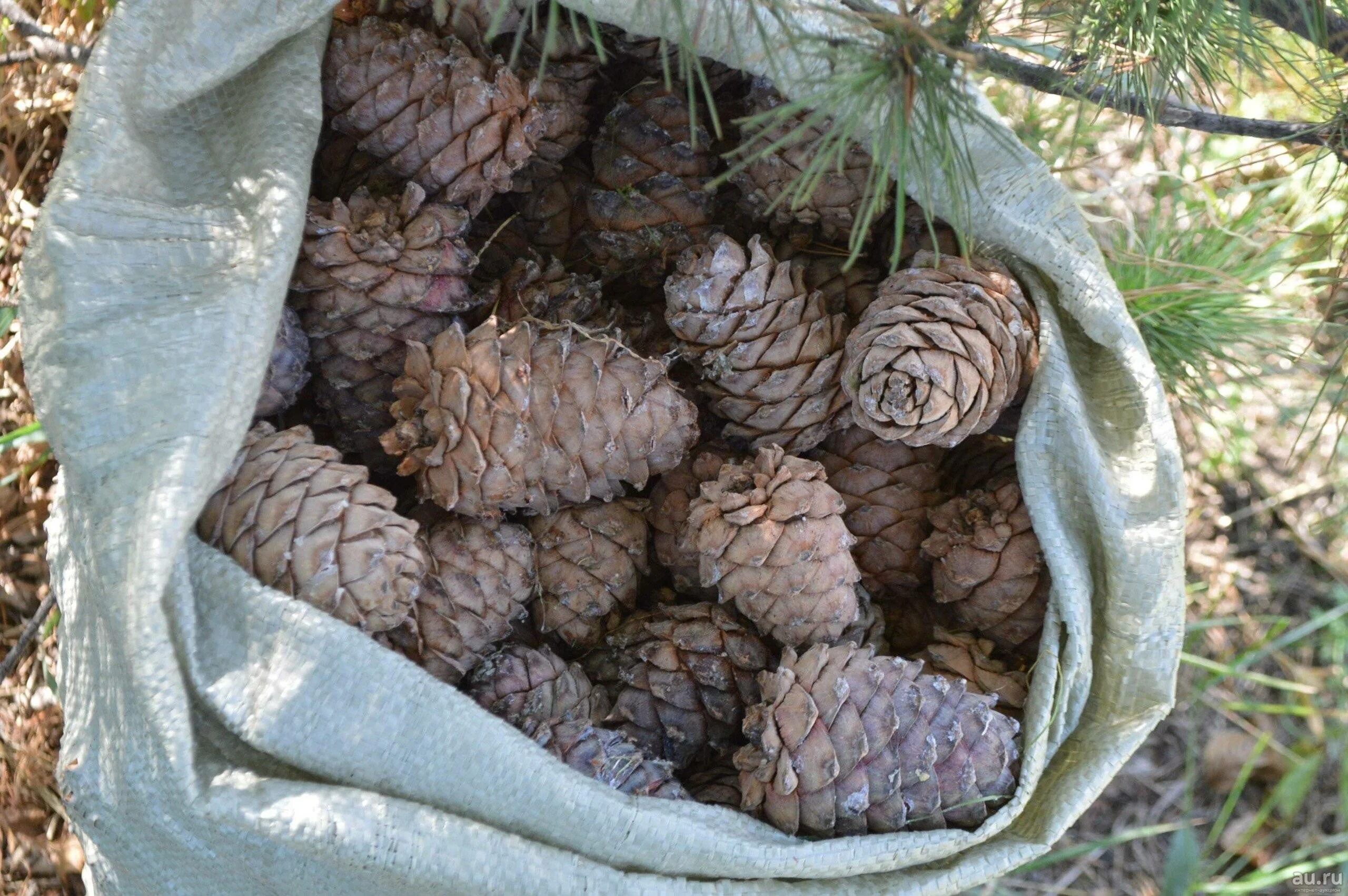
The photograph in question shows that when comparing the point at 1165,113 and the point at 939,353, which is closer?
the point at 939,353

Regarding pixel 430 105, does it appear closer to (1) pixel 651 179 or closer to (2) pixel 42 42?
(1) pixel 651 179

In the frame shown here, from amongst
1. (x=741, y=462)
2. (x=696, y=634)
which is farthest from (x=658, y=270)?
(x=696, y=634)

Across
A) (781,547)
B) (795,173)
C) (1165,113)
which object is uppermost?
(1165,113)

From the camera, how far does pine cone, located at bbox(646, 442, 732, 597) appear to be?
2.65ft

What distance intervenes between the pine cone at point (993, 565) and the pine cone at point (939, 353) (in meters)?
0.06

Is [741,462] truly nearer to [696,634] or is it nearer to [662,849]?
[696,634]

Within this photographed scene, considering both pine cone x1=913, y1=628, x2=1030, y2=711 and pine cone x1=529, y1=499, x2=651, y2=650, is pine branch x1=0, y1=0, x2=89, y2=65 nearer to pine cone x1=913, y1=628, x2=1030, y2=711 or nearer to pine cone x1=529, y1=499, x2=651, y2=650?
pine cone x1=529, y1=499, x2=651, y2=650

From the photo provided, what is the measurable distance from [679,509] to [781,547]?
110 millimetres

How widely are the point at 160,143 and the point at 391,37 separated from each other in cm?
17

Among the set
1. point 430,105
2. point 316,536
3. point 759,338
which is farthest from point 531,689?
point 430,105

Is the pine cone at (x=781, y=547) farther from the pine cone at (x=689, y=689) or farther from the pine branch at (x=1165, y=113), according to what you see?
the pine branch at (x=1165, y=113)

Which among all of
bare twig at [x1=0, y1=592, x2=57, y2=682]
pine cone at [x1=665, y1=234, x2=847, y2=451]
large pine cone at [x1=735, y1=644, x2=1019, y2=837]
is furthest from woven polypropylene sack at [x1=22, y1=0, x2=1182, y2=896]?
bare twig at [x1=0, y1=592, x2=57, y2=682]

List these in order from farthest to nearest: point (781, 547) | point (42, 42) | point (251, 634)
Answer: point (42, 42), point (781, 547), point (251, 634)

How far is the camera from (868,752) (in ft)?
2.25
